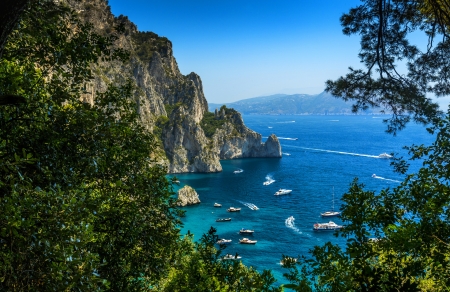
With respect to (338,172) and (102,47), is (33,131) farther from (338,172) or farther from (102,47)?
(338,172)

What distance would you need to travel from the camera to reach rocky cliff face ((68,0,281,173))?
95.9 metres

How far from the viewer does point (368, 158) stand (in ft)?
346

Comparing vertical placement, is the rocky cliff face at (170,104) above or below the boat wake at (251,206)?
above

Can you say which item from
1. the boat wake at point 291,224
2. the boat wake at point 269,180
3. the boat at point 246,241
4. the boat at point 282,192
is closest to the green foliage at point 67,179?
the boat at point 246,241

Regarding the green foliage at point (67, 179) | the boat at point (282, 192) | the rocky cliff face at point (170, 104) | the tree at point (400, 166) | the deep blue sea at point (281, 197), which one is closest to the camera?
the green foliage at point (67, 179)

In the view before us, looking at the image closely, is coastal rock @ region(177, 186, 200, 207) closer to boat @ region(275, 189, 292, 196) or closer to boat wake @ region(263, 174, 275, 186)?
boat @ region(275, 189, 292, 196)

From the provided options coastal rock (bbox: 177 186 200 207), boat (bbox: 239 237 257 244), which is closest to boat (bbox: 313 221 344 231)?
boat (bbox: 239 237 257 244)

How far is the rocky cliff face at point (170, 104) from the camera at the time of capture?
95875 mm

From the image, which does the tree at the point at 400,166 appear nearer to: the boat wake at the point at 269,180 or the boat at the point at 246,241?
the boat at the point at 246,241

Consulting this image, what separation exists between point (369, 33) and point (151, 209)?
7335 mm

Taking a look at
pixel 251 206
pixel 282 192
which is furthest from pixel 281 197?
pixel 251 206

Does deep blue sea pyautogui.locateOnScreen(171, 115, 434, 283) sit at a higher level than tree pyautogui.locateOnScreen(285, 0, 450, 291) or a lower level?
lower

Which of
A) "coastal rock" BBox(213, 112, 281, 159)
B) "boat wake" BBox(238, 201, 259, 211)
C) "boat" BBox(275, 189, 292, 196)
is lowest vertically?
"boat wake" BBox(238, 201, 259, 211)

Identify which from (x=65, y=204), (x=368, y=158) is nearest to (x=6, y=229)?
(x=65, y=204)
